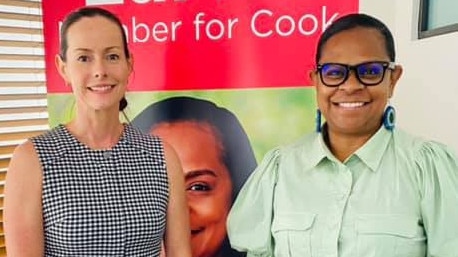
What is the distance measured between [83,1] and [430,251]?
1315 millimetres

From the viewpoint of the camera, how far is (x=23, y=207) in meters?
1.24

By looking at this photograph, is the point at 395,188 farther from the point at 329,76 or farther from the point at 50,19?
the point at 50,19

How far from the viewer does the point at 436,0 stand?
155 cm

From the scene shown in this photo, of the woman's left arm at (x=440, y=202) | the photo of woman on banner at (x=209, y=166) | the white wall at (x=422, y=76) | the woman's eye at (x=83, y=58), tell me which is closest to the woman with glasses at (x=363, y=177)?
the woman's left arm at (x=440, y=202)

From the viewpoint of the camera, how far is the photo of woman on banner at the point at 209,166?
169 cm

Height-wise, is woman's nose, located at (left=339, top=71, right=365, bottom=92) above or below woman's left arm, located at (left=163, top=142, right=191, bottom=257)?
above

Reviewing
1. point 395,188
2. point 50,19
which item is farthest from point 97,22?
point 395,188

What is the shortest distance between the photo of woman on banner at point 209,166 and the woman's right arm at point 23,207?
547 millimetres

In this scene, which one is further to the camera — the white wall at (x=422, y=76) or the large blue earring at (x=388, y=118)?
the white wall at (x=422, y=76)

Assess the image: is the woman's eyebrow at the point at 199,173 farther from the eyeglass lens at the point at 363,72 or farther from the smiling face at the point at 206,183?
the eyeglass lens at the point at 363,72

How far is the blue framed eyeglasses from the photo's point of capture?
1.15 meters

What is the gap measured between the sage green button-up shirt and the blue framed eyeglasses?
0.43 ft

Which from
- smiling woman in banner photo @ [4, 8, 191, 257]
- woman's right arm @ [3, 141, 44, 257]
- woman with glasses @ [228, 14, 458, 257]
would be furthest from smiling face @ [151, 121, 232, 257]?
woman's right arm @ [3, 141, 44, 257]

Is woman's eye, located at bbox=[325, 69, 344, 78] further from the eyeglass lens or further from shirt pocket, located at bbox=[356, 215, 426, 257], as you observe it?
shirt pocket, located at bbox=[356, 215, 426, 257]
